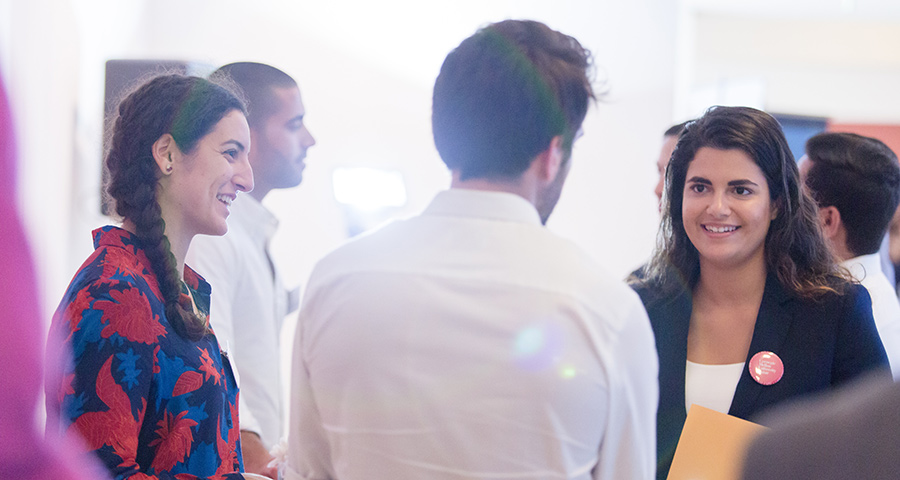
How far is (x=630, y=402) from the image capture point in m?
1.02

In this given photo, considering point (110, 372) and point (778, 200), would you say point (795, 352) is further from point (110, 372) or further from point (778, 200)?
point (110, 372)

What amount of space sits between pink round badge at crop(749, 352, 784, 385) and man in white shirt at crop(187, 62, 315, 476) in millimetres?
1347

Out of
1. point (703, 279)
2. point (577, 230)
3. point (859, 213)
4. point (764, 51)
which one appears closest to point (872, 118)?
point (764, 51)

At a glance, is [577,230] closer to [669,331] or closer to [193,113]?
[669,331]

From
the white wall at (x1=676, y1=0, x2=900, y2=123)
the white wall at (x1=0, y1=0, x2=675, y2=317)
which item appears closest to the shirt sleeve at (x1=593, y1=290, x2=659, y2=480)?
the white wall at (x1=0, y1=0, x2=675, y2=317)

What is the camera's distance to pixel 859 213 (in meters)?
2.21

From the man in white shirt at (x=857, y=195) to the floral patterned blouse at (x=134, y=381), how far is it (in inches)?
70.0

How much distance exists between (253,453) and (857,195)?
72.5 inches

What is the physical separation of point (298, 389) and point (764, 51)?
5449mm


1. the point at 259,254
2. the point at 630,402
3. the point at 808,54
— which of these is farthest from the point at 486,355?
the point at 808,54

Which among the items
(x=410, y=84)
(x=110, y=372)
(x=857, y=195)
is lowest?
(x=110, y=372)

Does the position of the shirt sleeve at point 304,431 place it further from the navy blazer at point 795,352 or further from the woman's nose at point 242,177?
the navy blazer at point 795,352

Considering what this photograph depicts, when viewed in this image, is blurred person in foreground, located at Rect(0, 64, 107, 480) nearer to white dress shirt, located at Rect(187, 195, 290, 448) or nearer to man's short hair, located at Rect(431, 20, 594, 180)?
man's short hair, located at Rect(431, 20, 594, 180)

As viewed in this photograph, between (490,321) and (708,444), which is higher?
(490,321)
